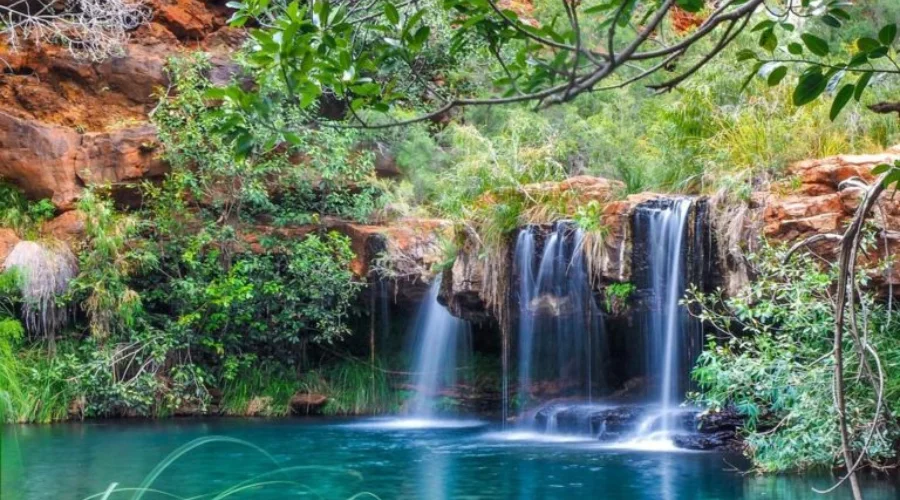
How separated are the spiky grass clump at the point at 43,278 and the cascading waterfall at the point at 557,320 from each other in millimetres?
6913

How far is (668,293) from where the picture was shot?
13.1 meters

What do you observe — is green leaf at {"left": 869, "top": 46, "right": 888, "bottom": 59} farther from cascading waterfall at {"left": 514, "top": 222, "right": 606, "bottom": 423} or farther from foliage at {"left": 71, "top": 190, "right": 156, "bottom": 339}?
foliage at {"left": 71, "top": 190, "right": 156, "bottom": 339}

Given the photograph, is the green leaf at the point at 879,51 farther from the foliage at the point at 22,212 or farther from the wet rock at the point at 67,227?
the foliage at the point at 22,212

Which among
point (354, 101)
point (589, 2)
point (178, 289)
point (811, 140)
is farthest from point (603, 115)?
point (354, 101)

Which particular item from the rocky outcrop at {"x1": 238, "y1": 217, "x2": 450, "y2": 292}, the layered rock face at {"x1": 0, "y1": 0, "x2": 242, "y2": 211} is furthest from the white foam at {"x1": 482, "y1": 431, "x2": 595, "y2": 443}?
the layered rock face at {"x1": 0, "y1": 0, "x2": 242, "y2": 211}

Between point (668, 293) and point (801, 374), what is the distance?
4138mm

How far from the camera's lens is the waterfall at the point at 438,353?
56.2 ft

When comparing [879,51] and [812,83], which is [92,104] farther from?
[879,51]

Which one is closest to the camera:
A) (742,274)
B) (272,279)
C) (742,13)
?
(742,13)

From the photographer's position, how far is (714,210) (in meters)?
12.4

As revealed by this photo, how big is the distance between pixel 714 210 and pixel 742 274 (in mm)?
964

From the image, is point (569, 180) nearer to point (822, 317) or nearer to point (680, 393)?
point (680, 393)

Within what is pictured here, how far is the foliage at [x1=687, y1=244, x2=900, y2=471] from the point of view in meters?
8.77

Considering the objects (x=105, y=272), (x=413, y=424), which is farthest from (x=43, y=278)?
(x=413, y=424)
